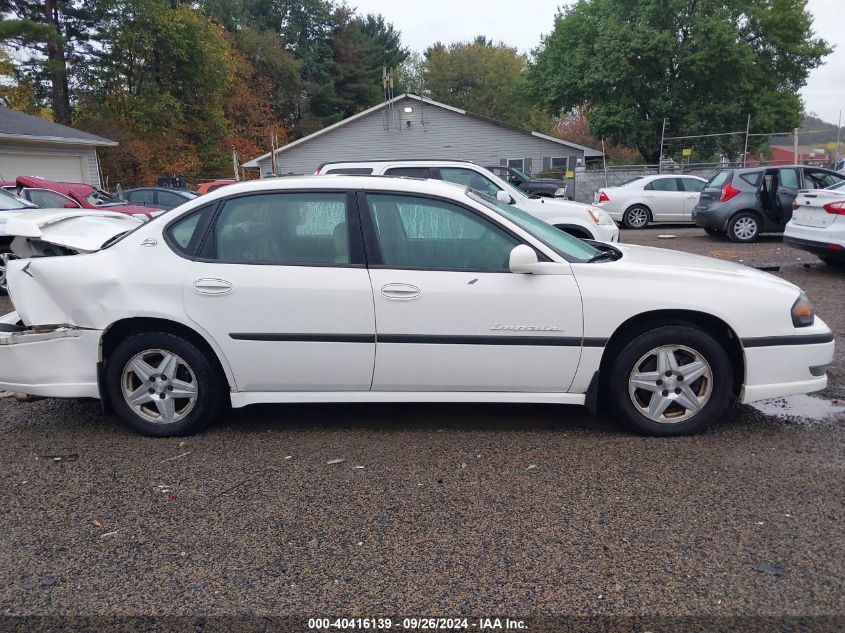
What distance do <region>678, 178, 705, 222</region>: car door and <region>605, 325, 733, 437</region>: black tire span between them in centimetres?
1533

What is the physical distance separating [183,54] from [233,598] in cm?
3555

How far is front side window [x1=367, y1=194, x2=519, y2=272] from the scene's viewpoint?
13.7 feet

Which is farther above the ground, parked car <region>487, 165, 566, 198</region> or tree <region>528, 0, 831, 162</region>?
tree <region>528, 0, 831, 162</region>

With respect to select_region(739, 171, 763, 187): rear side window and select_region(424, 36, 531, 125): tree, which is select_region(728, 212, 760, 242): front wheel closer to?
select_region(739, 171, 763, 187): rear side window

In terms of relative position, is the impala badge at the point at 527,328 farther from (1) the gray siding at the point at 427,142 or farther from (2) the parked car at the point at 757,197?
(1) the gray siding at the point at 427,142

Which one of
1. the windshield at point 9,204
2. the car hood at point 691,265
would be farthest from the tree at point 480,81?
the car hood at point 691,265

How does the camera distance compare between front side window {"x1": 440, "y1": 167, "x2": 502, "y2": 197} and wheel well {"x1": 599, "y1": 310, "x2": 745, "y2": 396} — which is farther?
front side window {"x1": 440, "y1": 167, "x2": 502, "y2": 197}

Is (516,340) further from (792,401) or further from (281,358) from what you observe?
(792,401)

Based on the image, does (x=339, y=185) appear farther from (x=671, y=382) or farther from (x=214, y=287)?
(x=671, y=382)

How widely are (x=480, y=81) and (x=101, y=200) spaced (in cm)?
5173

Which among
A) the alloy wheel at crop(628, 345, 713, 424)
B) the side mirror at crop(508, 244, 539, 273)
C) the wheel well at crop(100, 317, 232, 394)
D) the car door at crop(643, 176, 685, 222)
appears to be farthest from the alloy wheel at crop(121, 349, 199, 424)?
the car door at crop(643, 176, 685, 222)

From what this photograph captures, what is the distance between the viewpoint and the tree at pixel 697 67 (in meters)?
31.4

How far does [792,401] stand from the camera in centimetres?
490

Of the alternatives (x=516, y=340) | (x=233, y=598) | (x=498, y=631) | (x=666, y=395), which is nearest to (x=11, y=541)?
(x=233, y=598)
